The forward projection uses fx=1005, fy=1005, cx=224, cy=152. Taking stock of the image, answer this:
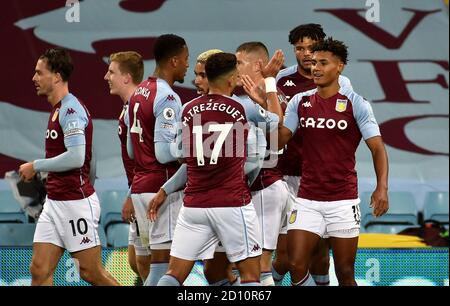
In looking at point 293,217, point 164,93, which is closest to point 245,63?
point 164,93

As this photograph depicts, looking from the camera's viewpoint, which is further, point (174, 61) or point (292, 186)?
point (292, 186)

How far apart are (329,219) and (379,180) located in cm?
47

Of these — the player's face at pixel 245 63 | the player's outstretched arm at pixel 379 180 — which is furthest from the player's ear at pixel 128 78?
the player's outstretched arm at pixel 379 180

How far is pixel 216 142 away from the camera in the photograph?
6332mm

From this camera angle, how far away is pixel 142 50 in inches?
478

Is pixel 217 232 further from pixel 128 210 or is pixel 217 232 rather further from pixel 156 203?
pixel 128 210

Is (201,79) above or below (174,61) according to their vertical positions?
below

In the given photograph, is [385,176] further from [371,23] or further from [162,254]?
[371,23]

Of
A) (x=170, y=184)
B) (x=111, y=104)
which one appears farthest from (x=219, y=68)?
(x=111, y=104)

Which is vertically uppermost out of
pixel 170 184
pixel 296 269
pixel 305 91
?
pixel 305 91

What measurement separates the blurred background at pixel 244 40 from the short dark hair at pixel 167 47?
469 cm

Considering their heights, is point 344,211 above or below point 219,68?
below

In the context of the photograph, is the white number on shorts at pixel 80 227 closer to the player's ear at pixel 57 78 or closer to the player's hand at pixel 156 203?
the player's hand at pixel 156 203

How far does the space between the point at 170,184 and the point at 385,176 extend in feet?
4.84
